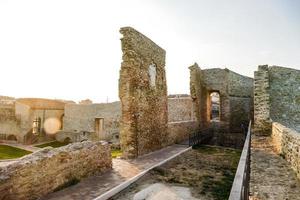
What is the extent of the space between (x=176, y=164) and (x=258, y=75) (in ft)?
23.8

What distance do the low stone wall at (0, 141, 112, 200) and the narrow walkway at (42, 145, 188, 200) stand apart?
295mm

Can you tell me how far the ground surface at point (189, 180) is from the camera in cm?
778

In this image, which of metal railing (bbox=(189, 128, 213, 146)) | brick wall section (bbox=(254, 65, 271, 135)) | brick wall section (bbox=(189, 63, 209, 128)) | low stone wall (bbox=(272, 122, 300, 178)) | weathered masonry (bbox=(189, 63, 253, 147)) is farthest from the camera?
weathered masonry (bbox=(189, 63, 253, 147))

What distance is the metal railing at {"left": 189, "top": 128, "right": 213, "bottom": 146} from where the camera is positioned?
54.9 feet

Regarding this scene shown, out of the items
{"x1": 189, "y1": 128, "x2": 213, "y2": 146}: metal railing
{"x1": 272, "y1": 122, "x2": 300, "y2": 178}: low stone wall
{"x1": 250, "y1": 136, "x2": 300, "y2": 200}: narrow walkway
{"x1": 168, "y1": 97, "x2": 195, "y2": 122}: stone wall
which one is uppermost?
{"x1": 168, "y1": 97, "x2": 195, "y2": 122}: stone wall

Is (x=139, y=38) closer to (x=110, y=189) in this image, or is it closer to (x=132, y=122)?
(x=132, y=122)

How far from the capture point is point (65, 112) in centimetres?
3503

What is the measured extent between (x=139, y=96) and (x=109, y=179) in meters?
4.78

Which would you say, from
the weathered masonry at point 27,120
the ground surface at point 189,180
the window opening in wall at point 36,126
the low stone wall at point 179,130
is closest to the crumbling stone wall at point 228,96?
the low stone wall at point 179,130

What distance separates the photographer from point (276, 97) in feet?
48.6

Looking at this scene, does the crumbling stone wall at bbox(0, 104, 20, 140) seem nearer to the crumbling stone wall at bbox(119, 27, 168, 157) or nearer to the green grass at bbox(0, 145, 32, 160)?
the green grass at bbox(0, 145, 32, 160)

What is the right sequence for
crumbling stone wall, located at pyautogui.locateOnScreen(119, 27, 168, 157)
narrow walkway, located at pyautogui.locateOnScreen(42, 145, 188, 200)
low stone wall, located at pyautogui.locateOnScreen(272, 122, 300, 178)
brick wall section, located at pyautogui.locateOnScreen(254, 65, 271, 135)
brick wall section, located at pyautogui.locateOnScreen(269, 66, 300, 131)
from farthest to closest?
brick wall section, located at pyautogui.locateOnScreen(269, 66, 300, 131) < brick wall section, located at pyautogui.locateOnScreen(254, 65, 271, 135) < crumbling stone wall, located at pyautogui.locateOnScreen(119, 27, 168, 157) < narrow walkway, located at pyautogui.locateOnScreen(42, 145, 188, 200) < low stone wall, located at pyautogui.locateOnScreen(272, 122, 300, 178)

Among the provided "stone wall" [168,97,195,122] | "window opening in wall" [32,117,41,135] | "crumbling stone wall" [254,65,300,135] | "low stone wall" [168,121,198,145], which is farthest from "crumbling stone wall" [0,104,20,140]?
"crumbling stone wall" [254,65,300,135]

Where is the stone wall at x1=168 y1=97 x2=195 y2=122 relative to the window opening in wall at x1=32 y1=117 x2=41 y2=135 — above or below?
above
